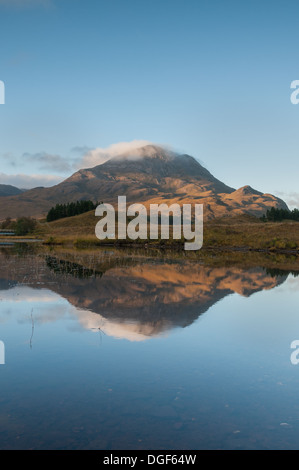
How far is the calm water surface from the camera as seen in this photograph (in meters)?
9.03

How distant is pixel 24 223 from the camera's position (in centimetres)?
14175

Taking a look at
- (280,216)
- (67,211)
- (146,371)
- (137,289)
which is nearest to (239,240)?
(137,289)

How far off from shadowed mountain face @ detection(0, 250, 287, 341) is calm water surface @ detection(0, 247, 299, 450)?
0.48 ft

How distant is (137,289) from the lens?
28.8 metres

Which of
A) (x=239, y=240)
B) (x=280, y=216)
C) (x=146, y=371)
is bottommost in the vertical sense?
(x=146, y=371)

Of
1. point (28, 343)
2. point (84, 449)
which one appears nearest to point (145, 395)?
point (84, 449)

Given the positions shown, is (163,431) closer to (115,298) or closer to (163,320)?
(163,320)

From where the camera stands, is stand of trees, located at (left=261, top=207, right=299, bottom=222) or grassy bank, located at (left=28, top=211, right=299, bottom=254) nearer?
grassy bank, located at (left=28, top=211, right=299, bottom=254)

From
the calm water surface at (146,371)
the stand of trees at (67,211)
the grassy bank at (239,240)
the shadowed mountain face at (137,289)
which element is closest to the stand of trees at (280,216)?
the grassy bank at (239,240)

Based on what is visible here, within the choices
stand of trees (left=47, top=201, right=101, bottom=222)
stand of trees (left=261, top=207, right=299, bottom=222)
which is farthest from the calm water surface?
stand of trees (left=47, top=201, right=101, bottom=222)

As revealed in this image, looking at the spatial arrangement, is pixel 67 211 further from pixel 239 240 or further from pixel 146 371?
pixel 146 371

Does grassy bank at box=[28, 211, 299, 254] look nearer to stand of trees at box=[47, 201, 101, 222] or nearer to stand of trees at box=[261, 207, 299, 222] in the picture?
stand of trees at box=[261, 207, 299, 222]

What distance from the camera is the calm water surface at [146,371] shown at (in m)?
9.03

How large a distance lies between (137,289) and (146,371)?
1596 cm
